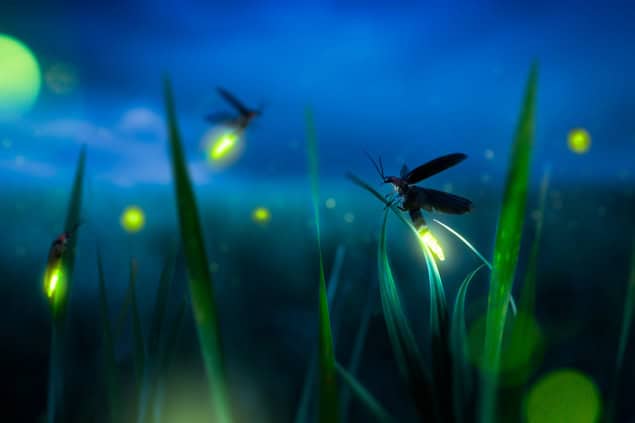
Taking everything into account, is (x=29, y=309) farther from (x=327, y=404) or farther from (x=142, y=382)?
(x=327, y=404)

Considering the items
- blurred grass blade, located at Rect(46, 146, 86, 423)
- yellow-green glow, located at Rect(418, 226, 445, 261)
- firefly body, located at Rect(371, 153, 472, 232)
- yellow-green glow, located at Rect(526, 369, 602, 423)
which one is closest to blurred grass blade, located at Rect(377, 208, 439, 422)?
yellow-green glow, located at Rect(418, 226, 445, 261)

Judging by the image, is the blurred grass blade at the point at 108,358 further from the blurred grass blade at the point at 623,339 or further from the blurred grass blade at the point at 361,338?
the blurred grass blade at the point at 623,339

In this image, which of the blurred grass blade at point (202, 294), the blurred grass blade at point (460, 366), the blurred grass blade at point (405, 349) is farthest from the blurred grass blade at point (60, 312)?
the blurred grass blade at point (460, 366)

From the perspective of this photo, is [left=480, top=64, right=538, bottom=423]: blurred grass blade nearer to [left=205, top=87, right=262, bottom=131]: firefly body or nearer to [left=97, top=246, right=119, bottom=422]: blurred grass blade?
[left=97, top=246, right=119, bottom=422]: blurred grass blade

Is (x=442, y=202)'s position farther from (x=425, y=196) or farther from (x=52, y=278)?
(x=52, y=278)

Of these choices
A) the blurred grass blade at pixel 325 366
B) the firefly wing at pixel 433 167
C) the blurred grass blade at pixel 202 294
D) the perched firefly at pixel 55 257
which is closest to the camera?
the blurred grass blade at pixel 202 294
